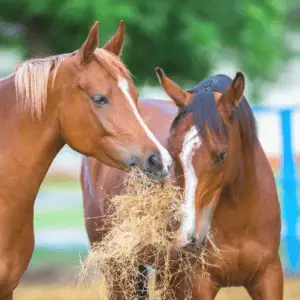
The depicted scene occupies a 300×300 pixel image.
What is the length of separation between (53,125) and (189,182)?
0.75 meters

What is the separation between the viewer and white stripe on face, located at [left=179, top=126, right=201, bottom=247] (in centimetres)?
425

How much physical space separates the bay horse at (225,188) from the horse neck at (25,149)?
673 millimetres

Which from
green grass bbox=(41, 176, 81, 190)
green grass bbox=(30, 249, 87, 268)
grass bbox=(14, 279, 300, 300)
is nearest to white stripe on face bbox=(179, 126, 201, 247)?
grass bbox=(14, 279, 300, 300)

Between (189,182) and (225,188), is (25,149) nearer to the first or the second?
(189,182)

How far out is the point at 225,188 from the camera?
15.8 ft

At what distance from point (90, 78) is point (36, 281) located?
4.73 m

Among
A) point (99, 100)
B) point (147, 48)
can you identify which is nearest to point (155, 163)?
point (99, 100)

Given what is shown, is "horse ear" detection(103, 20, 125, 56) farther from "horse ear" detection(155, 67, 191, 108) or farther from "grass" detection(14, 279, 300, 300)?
"grass" detection(14, 279, 300, 300)

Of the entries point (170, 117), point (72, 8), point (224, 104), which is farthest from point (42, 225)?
point (224, 104)

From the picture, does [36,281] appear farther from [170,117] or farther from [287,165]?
[170,117]

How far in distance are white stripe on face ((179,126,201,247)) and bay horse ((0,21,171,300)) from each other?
0.39m

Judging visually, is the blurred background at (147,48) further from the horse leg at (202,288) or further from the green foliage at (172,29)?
the horse leg at (202,288)

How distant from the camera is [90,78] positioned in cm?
411

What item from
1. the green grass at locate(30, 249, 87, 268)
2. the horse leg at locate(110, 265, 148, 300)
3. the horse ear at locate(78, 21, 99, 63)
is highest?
the horse ear at locate(78, 21, 99, 63)
